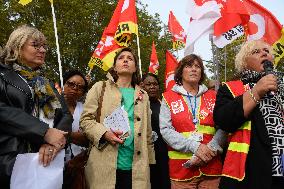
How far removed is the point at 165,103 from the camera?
3990mm

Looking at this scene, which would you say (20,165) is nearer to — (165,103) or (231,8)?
(165,103)

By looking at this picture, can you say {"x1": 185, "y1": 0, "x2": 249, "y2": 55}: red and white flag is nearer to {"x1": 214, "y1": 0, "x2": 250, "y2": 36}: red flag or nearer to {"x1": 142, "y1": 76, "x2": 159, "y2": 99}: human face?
{"x1": 214, "y1": 0, "x2": 250, "y2": 36}: red flag

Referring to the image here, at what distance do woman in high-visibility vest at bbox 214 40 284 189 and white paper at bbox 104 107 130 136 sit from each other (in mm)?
816

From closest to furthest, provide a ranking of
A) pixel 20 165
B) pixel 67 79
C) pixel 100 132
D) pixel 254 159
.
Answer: pixel 20 165 → pixel 254 159 → pixel 100 132 → pixel 67 79

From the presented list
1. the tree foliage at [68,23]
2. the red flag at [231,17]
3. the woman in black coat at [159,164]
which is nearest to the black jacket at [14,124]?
the woman in black coat at [159,164]

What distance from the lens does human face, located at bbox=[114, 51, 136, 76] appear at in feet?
13.2

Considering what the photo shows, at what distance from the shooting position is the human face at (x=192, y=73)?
13.3ft

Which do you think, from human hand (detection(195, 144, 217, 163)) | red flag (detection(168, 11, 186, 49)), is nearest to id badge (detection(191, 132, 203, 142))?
human hand (detection(195, 144, 217, 163))

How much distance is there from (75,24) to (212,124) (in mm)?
18676

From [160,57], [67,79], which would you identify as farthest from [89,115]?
[160,57]

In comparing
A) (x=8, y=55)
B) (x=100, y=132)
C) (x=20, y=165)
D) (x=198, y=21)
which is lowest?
(x=20, y=165)

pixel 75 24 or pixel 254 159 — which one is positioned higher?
pixel 75 24

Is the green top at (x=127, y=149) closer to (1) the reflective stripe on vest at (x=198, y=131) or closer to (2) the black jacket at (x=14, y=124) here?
(1) the reflective stripe on vest at (x=198, y=131)

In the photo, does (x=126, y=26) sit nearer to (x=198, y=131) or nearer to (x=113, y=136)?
(x=198, y=131)
